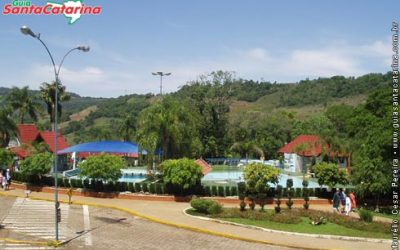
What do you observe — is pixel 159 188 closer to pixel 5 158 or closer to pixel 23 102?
pixel 5 158

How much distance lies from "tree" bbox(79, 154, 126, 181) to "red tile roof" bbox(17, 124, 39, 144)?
26.6 metres

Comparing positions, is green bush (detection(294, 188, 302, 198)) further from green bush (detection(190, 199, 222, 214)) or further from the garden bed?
green bush (detection(190, 199, 222, 214))

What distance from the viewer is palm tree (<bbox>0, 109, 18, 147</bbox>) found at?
50.4 metres

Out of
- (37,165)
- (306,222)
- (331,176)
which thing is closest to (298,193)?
(331,176)

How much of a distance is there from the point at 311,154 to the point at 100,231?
3597 centimetres

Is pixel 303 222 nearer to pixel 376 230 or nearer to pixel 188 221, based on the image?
pixel 376 230

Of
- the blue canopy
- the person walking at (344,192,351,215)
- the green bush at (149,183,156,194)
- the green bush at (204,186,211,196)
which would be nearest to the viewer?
the person walking at (344,192,351,215)

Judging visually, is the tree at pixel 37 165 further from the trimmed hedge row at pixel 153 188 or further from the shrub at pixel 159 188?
the shrub at pixel 159 188

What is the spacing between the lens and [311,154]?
56.1m

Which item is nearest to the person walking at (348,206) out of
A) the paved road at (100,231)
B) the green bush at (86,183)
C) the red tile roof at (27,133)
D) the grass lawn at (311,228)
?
the grass lawn at (311,228)

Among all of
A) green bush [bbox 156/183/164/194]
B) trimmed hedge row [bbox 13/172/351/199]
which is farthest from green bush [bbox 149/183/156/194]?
green bush [bbox 156/183/164/194]

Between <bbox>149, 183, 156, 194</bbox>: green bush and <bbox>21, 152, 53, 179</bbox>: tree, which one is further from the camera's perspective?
<bbox>21, 152, 53, 179</bbox>: tree

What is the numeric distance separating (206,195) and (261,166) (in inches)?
196

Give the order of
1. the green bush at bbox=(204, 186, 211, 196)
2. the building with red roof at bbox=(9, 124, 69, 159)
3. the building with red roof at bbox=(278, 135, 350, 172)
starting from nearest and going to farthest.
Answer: the green bush at bbox=(204, 186, 211, 196) < the building with red roof at bbox=(278, 135, 350, 172) < the building with red roof at bbox=(9, 124, 69, 159)
